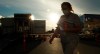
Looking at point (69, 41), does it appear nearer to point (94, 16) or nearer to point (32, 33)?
point (32, 33)

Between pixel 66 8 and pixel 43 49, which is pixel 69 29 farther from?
pixel 43 49

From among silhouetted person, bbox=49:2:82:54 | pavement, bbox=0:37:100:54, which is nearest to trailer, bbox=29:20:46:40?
pavement, bbox=0:37:100:54

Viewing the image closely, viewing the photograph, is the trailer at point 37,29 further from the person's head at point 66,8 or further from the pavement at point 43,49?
the person's head at point 66,8

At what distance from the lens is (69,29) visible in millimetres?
6254

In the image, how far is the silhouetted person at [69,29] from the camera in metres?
6.27

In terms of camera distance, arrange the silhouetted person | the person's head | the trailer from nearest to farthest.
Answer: the silhouetted person < the person's head < the trailer

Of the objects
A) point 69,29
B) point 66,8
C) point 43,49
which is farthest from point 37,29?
point 69,29

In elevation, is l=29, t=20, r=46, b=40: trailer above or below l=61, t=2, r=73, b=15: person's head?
below

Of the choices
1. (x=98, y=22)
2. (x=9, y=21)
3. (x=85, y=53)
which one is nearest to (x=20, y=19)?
(x=9, y=21)

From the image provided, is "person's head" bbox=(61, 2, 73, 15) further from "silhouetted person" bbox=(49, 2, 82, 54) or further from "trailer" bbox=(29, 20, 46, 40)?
"trailer" bbox=(29, 20, 46, 40)

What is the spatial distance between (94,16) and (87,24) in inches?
299

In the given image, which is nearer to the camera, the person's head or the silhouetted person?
the silhouetted person

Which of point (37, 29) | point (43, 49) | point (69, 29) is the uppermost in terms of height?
point (69, 29)

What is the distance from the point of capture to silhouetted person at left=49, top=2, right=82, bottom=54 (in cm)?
627
